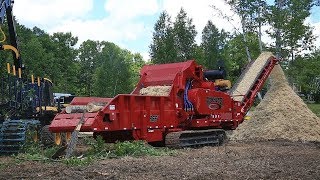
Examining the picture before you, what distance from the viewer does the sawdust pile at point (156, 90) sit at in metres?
14.1

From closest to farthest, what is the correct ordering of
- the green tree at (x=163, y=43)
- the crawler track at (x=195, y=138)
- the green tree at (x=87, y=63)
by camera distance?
the crawler track at (x=195, y=138) < the green tree at (x=163, y=43) < the green tree at (x=87, y=63)

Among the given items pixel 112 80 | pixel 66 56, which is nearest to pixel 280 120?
pixel 112 80

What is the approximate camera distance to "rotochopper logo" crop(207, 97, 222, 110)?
48.7 ft

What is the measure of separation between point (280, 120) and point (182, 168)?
1019 cm

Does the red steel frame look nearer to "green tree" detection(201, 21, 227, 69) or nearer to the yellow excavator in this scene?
the yellow excavator

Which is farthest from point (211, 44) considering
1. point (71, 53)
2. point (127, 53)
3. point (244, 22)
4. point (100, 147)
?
point (127, 53)

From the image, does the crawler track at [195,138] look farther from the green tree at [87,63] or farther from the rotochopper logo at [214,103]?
the green tree at [87,63]

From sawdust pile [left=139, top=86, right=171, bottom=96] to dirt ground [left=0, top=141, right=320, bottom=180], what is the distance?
349 cm

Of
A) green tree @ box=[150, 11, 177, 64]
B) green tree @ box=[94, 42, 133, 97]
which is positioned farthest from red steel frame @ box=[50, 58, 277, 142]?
green tree @ box=[94, 42, 133, 97]

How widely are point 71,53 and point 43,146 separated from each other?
60829mm

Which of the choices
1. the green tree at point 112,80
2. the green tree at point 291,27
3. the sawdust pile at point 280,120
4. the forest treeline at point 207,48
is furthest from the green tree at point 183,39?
the sawdust pile at point 280,120

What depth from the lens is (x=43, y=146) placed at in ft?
44.1

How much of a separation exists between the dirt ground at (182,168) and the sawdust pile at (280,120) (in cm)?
661

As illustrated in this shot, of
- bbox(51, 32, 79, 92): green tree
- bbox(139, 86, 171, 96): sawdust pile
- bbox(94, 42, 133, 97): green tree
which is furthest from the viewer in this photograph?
bbox(51, 32, 79, 92): green tree
